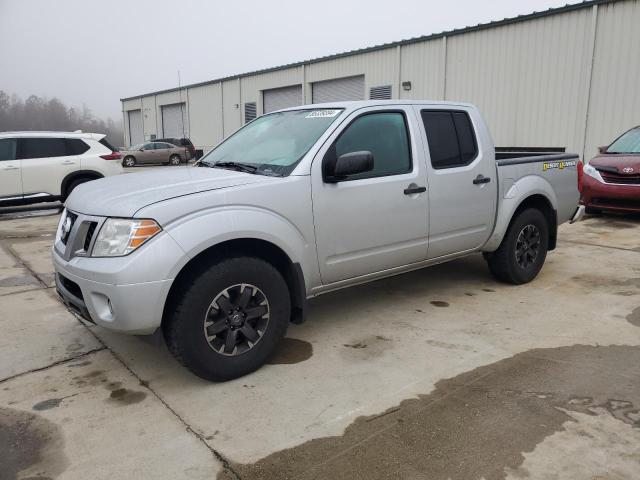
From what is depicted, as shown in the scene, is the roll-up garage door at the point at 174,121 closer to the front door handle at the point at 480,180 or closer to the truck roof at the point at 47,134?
the truck roof at the point at 47,134

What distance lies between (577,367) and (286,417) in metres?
2.01

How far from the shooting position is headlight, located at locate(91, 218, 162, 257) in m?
2.93

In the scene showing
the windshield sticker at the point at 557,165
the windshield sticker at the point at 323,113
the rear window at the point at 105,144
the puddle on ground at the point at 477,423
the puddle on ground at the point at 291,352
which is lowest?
the puddle on ground at the point at 291,352

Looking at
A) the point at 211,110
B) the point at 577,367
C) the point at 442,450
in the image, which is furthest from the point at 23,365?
the point at 211,110

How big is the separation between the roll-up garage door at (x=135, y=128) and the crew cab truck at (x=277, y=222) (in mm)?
41632

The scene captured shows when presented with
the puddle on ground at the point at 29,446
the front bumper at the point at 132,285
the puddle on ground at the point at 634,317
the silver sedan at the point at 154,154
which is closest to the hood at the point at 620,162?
the puddle on ground at the point at 634,317

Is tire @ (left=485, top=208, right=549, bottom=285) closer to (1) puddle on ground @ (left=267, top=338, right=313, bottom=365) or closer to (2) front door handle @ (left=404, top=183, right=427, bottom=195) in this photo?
(2) front door handle @ (left=404, top=183, right=427, bottom=195)

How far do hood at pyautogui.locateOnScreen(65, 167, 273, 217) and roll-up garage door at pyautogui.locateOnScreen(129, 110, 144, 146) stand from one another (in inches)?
1647

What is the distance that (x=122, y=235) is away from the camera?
9.76 ft

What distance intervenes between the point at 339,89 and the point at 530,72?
932 cm

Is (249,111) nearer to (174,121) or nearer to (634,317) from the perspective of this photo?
(174,121)

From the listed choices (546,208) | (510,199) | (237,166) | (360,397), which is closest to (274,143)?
(237,166)

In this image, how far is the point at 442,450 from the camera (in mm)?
2564

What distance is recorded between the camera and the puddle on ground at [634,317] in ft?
14.0
